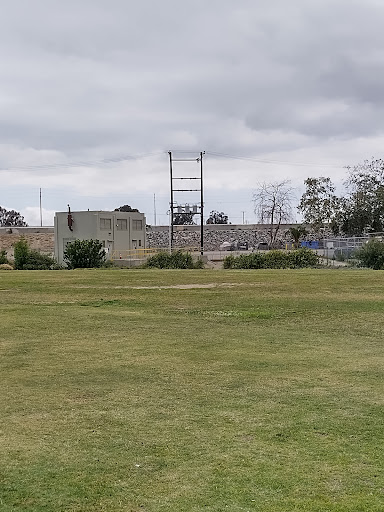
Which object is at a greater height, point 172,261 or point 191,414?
point 172,261

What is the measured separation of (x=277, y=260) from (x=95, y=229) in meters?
27.5

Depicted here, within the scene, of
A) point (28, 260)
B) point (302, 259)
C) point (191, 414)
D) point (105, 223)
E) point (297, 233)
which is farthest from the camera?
point (297, 233)

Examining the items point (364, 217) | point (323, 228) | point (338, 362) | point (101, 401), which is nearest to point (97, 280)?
point (338, 362)

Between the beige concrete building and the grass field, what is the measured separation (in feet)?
169

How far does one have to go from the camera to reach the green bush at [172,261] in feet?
149

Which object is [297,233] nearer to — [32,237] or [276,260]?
[276,260]

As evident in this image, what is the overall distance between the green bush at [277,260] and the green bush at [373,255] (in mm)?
4485

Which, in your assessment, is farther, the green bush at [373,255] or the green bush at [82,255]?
the green bush at [82,255]

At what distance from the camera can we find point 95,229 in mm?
66938

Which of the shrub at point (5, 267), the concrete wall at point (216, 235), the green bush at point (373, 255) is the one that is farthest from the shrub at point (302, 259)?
the concrete wall at point (216, 235)

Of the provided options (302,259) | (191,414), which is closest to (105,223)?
(302,259)

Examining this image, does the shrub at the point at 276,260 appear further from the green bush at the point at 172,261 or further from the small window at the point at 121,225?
the small window at the point at 121,225

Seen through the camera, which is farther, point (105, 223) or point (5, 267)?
point (105, 223)

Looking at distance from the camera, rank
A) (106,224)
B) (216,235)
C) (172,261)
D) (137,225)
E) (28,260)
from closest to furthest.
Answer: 1. (172,261)
2. (28,260)
3. (106,224)
4. (137,225)
5. (216,235)
